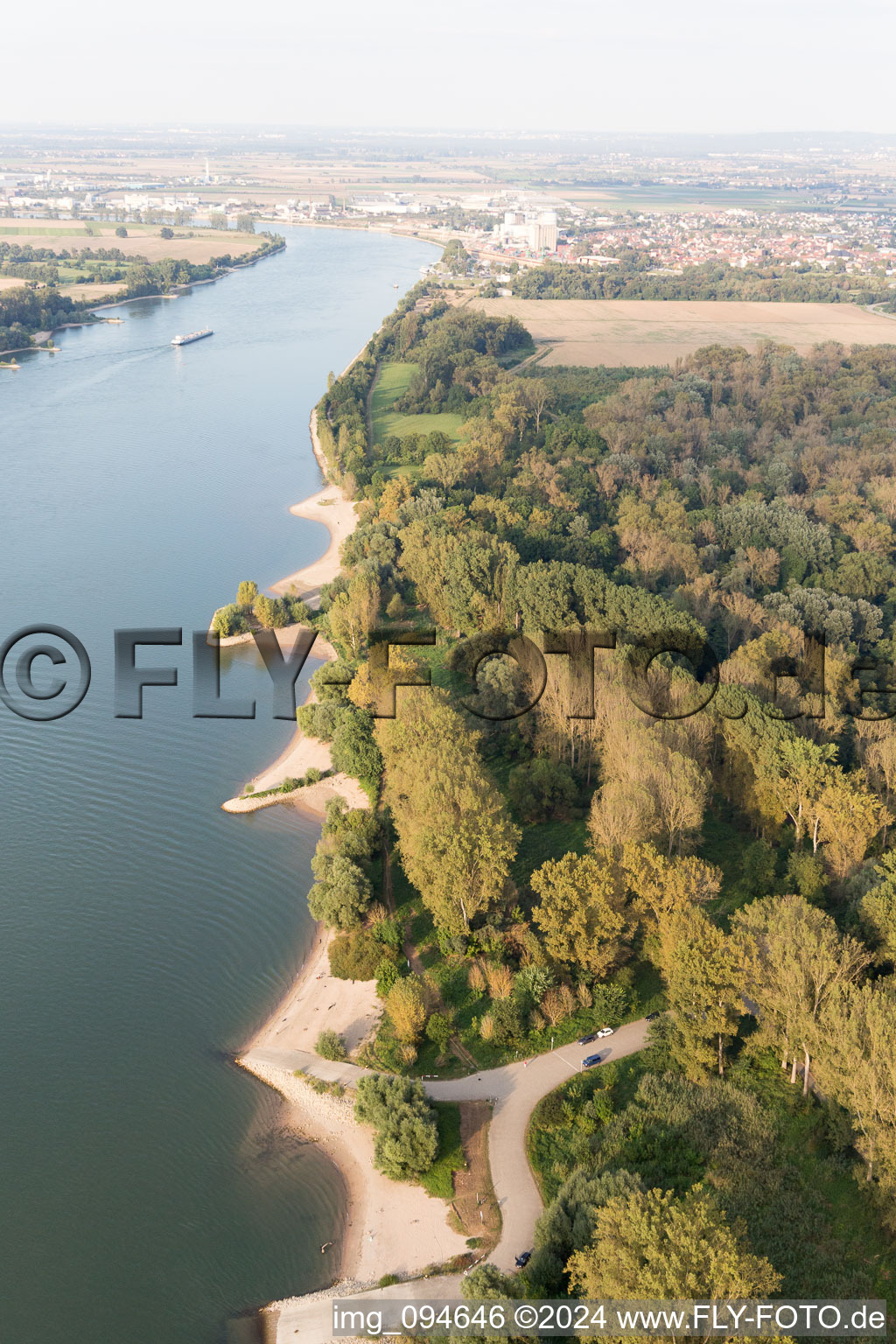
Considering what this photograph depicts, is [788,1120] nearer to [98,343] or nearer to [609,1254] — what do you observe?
[609,1254]

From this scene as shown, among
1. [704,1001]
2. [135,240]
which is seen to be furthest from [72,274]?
[704,1001]

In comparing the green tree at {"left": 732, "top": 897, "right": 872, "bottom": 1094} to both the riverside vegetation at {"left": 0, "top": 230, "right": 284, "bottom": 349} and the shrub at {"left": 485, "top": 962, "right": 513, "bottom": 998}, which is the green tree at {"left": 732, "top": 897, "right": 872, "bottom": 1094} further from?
the riverside vegetation at {"left": 0, "top": 230, "right": 284, "bottom": 349}

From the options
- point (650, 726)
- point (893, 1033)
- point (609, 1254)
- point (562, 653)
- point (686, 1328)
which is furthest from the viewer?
point (562, 653)

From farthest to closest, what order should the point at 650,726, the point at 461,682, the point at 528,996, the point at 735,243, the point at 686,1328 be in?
the point at 735,243 → the point at 461,682 → the point at 650,726 → the point at 528,996 → the point at 686,1328

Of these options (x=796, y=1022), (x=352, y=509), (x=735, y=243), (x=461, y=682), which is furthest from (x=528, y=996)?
(x=735, y=243)

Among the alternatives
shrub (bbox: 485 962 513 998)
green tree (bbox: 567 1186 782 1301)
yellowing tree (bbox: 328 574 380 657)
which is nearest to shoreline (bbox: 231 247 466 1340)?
shrub (bbox: 485 962 513 998)

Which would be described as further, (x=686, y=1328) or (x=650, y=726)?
(x=650, y=726)

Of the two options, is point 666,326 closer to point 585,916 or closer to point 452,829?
point 452,829

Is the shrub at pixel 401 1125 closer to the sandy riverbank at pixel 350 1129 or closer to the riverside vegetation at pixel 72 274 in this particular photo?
the sandy riverbank at pixel 350 1129
